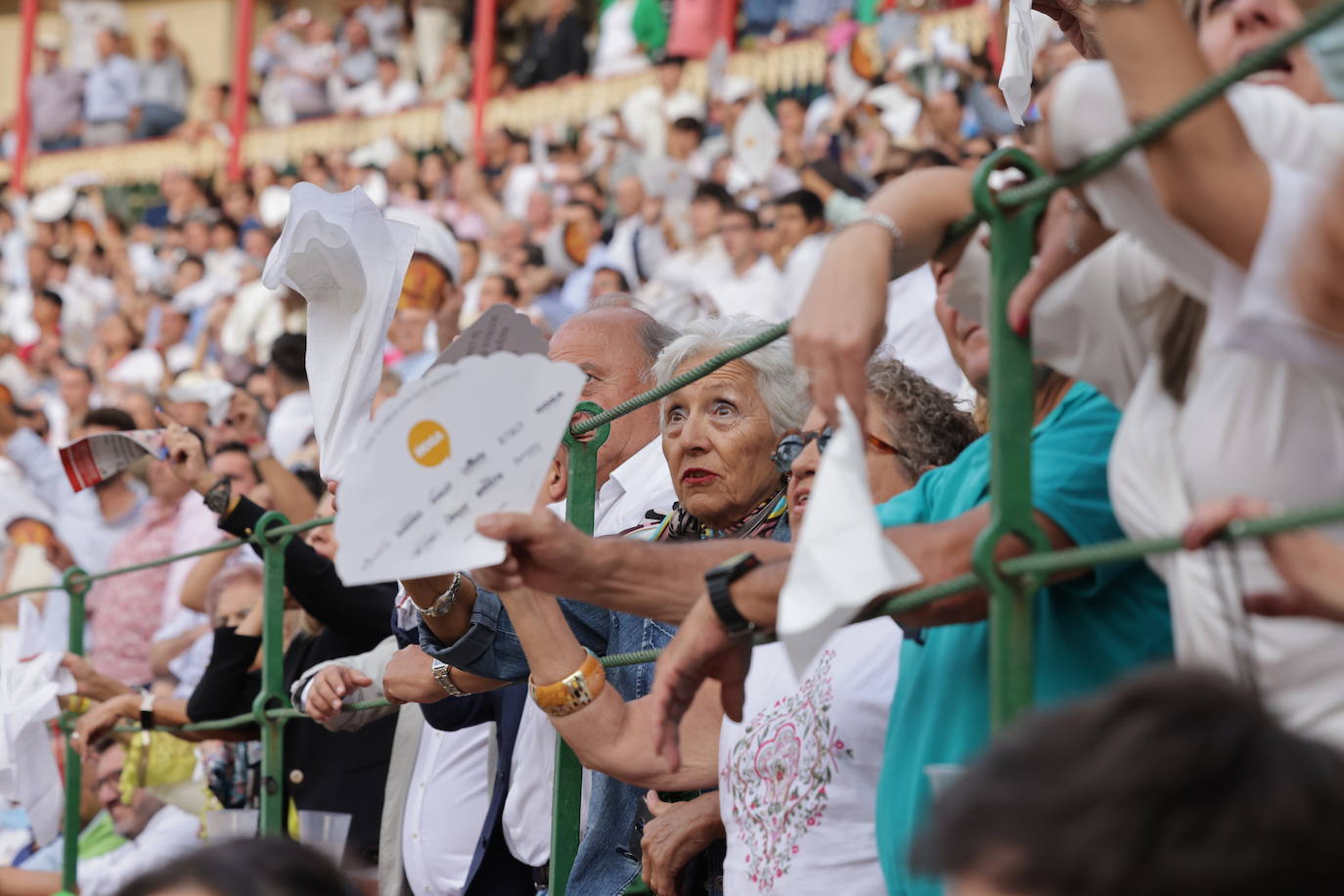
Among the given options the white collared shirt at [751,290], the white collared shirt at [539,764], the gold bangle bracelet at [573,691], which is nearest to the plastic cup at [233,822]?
the white collared shirt at [539,764]

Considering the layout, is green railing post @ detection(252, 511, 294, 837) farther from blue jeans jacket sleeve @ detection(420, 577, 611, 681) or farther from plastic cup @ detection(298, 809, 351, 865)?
blue jeans jacket sleeve @ detection(420, 577, 611, 681)

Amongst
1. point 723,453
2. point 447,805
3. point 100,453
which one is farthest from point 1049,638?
point 100,453

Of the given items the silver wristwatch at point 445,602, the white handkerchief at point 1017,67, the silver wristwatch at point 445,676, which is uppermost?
the white handkerchief at point 1017,67

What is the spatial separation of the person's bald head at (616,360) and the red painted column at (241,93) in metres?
13.5

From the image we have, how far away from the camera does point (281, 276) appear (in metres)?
2.58

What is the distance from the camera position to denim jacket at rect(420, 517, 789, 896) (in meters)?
2.59

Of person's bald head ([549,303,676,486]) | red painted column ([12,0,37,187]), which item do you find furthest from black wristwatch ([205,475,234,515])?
red painted column ([12,0,37,187])

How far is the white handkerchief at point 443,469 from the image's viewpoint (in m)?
1.79

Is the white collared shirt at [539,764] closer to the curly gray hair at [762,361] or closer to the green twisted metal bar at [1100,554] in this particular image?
the curly gray hair at [762,361]

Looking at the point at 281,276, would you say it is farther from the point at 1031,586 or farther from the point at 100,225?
the point at 100,225

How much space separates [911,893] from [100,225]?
562 inches

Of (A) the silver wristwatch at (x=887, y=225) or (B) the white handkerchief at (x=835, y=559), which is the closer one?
(B) the white handkerchief at (x=835, y=559)

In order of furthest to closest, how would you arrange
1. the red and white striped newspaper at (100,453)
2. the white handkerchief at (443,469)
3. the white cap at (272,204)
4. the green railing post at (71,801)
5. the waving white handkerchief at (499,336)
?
1. the white cap at (272,204)
2. the green railing post at (71,801)
3. the red and white striped newspaper at (100,453)
4. the waving white handkerchief at (499,336)
5. the white handkerchief at (443,469)

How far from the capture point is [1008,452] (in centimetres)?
158
